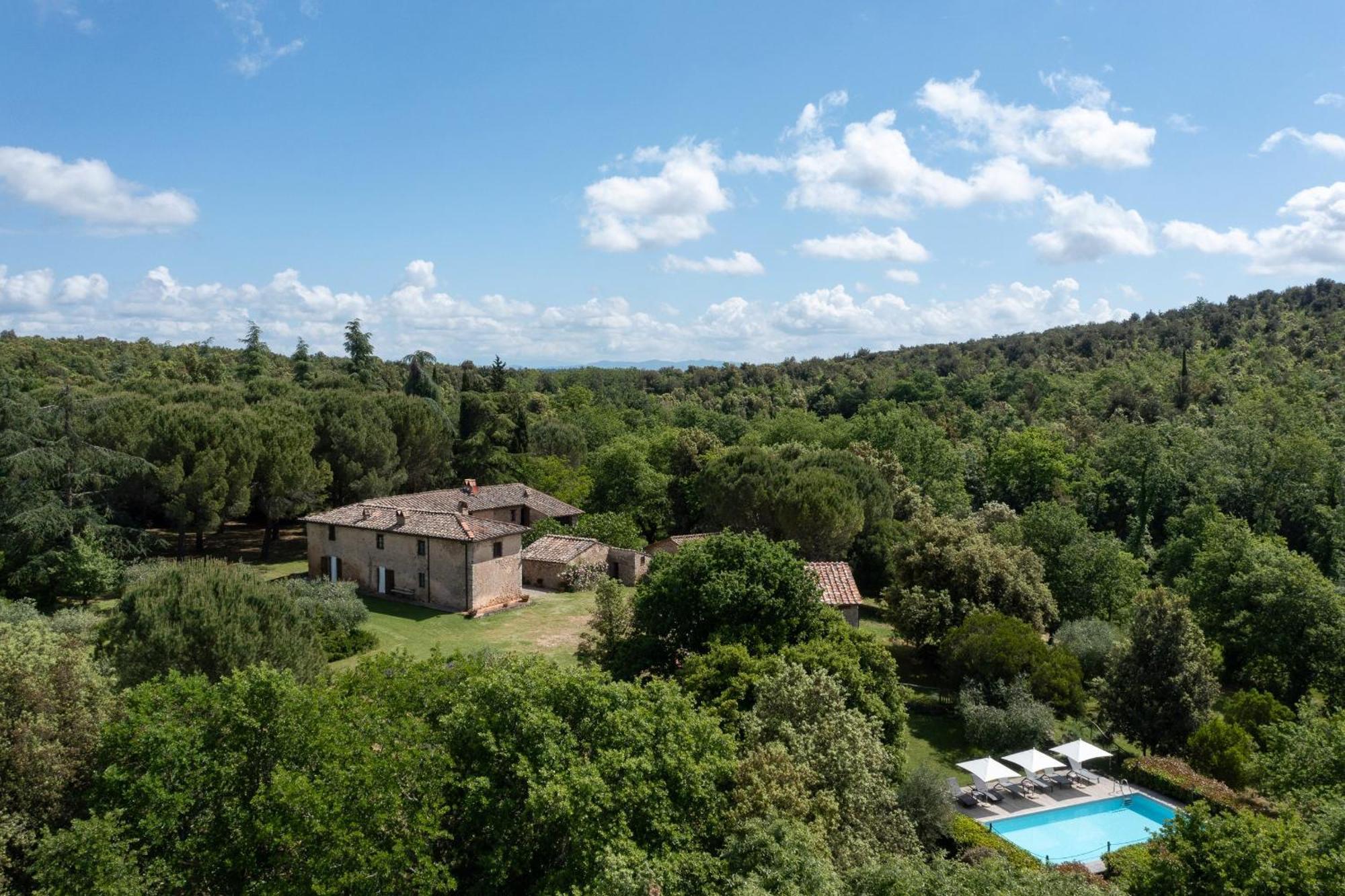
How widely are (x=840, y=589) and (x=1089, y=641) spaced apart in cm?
1026

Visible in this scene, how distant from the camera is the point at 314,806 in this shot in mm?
12344

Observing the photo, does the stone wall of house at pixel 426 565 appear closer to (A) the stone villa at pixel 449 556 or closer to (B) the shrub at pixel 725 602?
(A) the stone villa at pixel 449 556

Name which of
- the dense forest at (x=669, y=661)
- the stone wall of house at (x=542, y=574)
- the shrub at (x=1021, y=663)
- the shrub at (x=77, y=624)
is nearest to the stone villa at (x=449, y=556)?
the stone wall of house at (x=542, y=574)

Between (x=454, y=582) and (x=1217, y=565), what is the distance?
34.7m

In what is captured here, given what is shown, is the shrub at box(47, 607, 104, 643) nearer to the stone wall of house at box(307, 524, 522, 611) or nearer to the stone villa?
the stone villa

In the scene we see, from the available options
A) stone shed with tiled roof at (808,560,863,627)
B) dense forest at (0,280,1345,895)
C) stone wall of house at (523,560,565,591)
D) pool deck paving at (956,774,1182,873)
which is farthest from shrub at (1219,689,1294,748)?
stone wall of house at (523,560,565,591)

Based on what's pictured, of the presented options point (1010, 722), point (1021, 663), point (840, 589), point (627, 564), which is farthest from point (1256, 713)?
point (627, 564)

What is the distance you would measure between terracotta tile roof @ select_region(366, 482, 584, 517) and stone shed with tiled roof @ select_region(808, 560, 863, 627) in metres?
18.8

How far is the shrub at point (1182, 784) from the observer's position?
785 inches

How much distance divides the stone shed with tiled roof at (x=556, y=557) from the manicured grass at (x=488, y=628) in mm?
2193

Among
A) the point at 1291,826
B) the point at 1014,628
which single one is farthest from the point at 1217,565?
the point at 1291,826

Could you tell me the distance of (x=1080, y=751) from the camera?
77.0 feet

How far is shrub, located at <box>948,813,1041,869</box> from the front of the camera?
17.6 m

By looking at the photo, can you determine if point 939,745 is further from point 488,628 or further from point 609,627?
point 488,628
